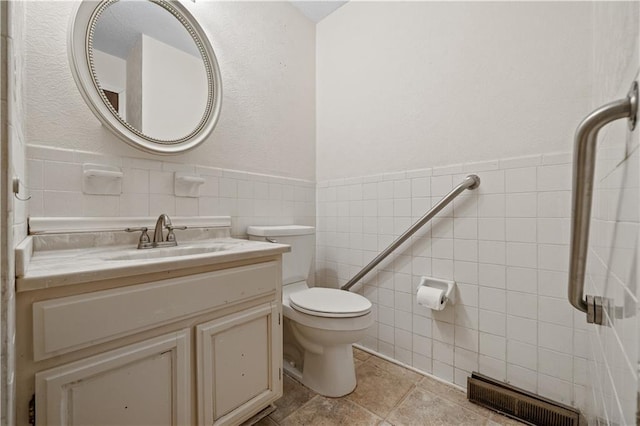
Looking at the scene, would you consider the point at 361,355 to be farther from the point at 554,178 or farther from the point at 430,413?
the point at 554,178

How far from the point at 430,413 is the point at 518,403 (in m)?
0.37

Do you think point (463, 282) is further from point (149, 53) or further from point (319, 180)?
point (149, 53)

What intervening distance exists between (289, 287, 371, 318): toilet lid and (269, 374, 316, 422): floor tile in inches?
16.6

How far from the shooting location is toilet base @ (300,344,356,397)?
4.25ft

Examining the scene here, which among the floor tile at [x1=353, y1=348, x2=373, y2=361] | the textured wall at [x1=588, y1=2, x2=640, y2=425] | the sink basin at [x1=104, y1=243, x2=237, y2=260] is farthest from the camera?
the floor tile at [x1=353, y1=348, x2=373, y2=361]

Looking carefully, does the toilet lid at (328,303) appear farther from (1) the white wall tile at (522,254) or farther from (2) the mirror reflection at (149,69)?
(2) the mirror reflection at (149,69)

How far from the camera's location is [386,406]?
1221 millimetres

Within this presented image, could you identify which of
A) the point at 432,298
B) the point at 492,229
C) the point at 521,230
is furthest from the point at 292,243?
the point at 521,230

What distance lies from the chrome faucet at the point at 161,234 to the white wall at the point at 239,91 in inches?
12.7

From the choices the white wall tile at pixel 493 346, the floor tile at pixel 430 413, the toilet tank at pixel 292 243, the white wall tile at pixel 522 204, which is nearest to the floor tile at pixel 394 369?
the floor tile at pixel 430 413

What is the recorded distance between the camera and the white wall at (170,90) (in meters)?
1.21

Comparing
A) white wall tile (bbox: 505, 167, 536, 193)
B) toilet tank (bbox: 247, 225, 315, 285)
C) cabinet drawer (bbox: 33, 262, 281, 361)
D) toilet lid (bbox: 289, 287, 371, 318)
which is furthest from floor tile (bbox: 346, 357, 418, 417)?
white wall tile (bbox: 505, 167, 536, 193)

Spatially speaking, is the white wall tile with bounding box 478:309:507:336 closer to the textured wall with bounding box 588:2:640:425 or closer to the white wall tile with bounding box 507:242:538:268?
the white wall tile with bounding box 507:242:538:268

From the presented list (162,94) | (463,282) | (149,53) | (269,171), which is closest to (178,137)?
(162,94)
